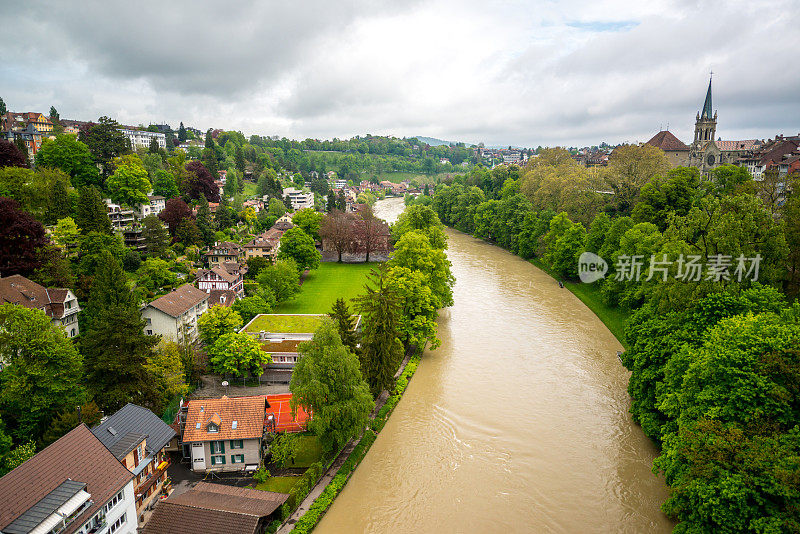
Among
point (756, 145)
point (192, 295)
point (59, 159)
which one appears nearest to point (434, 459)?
point (192, 295)

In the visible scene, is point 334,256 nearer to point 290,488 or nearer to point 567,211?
point 567,211

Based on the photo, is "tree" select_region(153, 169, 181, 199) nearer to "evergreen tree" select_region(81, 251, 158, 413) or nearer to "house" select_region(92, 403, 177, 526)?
"evergreen tree" select_region(81, 251, 158, 413)

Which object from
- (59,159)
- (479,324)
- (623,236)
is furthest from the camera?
(59,159)

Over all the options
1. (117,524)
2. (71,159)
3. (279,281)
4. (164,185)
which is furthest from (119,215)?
(117,524)

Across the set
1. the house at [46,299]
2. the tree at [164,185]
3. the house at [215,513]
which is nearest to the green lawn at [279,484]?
the house at [215,513]

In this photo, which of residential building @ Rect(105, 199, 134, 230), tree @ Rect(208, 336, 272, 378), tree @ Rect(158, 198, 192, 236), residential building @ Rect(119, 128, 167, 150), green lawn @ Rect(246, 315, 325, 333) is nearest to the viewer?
tree @ Rect(208, 336, 272, 378)

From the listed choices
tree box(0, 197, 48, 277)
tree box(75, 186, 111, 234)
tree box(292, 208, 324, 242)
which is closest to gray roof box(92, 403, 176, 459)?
tree box(0, 197, 48, 277)
